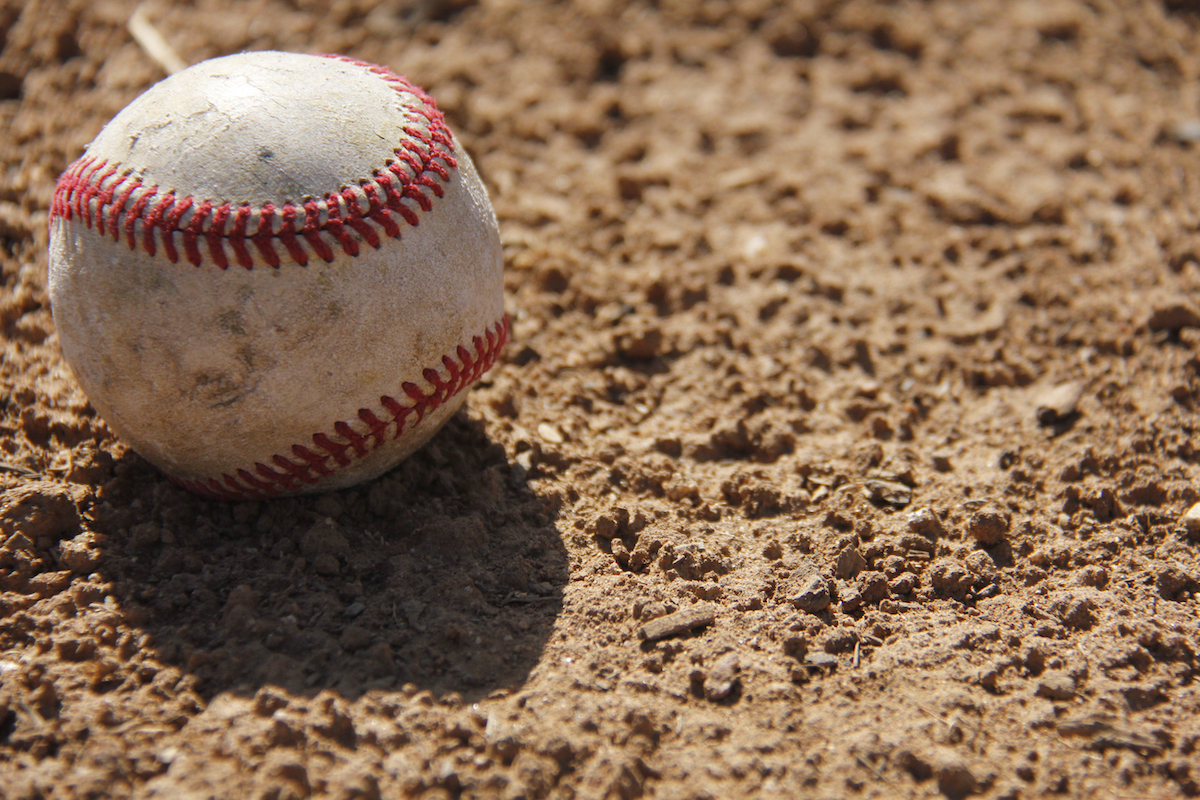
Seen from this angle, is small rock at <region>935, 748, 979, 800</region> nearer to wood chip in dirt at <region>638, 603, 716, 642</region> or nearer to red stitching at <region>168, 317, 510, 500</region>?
wood chip in dirt at <region>638, 603, 716, 642</region>

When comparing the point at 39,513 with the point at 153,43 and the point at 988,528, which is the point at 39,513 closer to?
the point at 988,528

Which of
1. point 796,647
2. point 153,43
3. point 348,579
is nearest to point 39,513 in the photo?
point 348,579

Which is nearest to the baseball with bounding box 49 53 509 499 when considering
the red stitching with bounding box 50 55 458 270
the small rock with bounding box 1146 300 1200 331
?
the red stitching with bounding box 50 55 458 270

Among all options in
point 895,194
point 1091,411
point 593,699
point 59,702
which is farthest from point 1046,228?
point 59,702

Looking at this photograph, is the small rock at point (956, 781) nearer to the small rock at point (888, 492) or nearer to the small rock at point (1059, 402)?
the small rock at point (888, 492)

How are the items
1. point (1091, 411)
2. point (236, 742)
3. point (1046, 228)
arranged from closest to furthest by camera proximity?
point (236, 742), point (1091, 411), point (1046, 228)

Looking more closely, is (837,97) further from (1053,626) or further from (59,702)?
(59,702)
